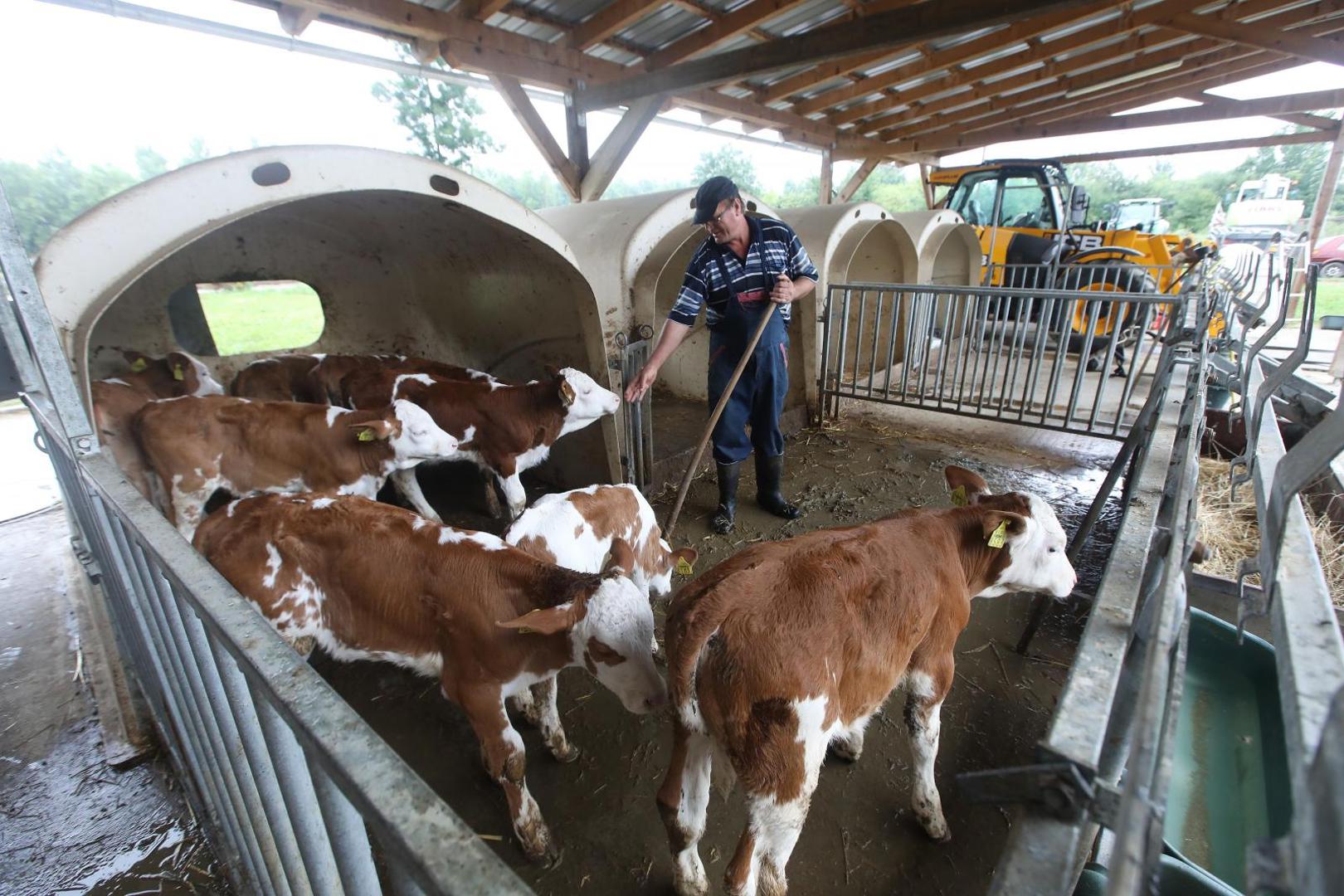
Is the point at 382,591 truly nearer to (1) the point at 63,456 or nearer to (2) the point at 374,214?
(1) the point at 63,456

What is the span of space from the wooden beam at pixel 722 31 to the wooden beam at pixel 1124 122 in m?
8.27

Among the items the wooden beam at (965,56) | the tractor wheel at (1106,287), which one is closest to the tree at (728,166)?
the wooden beam at (965,56)

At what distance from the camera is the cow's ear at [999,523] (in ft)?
6.92

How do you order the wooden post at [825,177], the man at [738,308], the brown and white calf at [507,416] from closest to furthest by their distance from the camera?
the man at [738,308], the brown and white calf at [507,416], the wooden post at [825,177]

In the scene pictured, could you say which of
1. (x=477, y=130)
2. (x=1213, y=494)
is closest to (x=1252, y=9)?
(x=1213, y=494)

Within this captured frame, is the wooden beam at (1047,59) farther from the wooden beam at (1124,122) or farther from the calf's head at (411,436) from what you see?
the calf's head at (411,436)

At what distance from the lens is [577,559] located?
2988 mm

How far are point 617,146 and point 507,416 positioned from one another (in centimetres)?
371

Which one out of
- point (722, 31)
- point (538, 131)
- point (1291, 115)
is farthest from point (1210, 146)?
point (538, 131)

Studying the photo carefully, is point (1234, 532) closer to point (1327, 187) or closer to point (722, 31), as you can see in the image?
point (722, 31)

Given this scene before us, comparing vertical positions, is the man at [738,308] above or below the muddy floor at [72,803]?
above

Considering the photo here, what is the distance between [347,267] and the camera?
19.4 feet

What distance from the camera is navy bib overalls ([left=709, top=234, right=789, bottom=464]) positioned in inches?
159

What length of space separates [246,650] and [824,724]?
57.0 inches
